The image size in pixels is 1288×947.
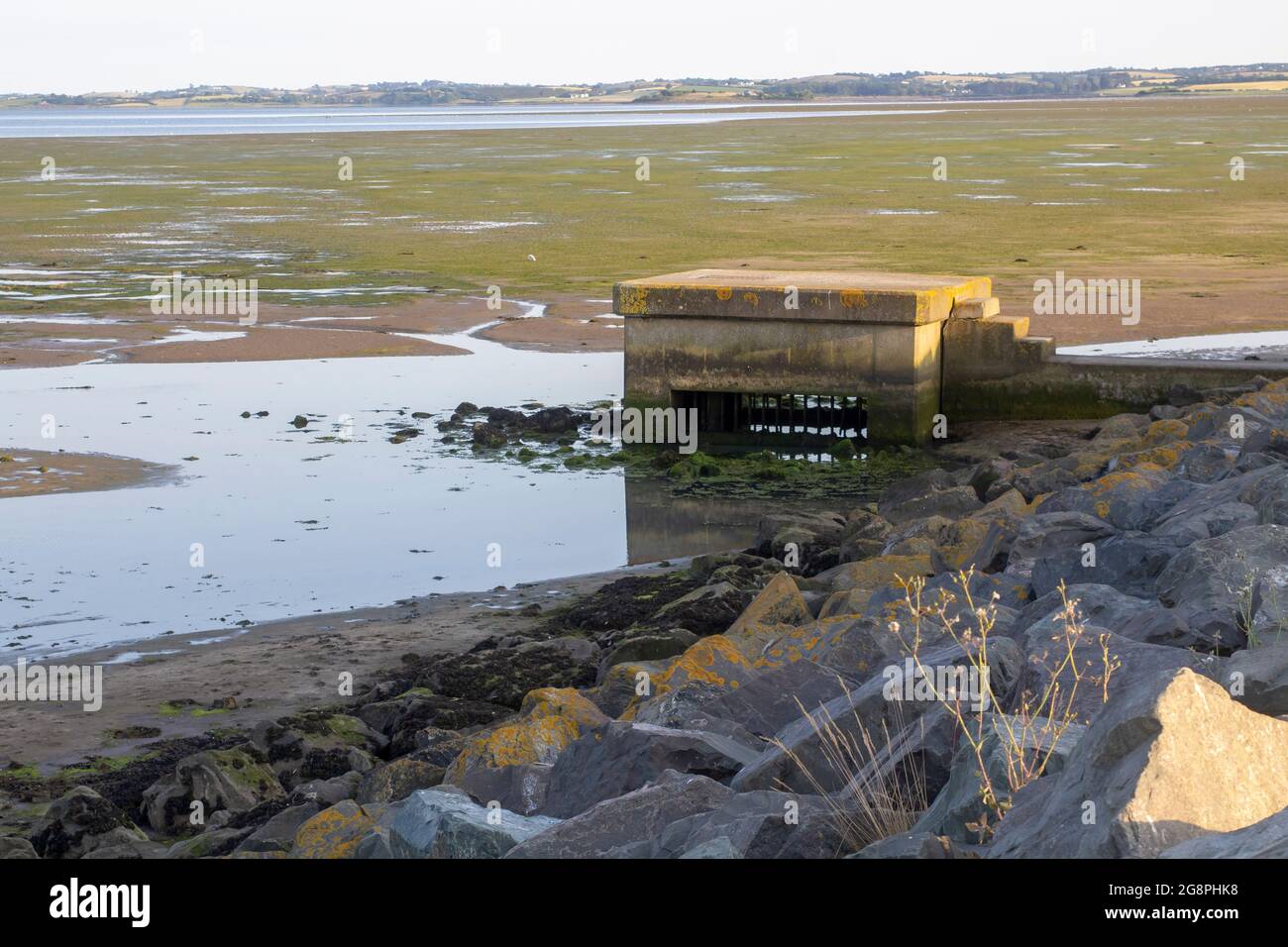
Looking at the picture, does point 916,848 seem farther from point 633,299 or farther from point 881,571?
point 633,299

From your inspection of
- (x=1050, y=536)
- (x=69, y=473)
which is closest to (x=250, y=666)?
(x=1050, y=536)

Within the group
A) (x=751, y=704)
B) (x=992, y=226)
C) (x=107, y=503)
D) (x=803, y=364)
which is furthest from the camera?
(x=992, y=226)

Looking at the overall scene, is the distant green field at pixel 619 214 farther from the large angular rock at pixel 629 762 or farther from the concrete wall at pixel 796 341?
the large angular rock at pixel 629 762

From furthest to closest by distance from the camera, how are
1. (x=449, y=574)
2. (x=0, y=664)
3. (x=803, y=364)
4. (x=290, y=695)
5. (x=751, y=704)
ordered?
(x=803, y=364)
(x=449, y=574)
(x=0, y=664)
(x=290, y=695)
(x=751, y=704)

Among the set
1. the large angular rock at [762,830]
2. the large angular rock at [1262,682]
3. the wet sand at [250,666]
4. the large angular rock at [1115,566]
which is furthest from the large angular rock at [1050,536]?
the large angular rock at [762,830]

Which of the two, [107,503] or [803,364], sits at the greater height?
[803,364]

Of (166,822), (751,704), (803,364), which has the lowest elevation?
(166,822)

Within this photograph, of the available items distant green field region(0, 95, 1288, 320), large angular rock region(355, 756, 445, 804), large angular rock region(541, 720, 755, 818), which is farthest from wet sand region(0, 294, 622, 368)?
large angular rock region(541, 720, 755, 818)

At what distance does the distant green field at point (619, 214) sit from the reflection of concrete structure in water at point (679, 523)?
12.1 m

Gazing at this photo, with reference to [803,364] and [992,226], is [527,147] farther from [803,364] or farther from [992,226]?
[803,364]

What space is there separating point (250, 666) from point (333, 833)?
3.91 m

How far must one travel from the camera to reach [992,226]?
35.2 meters
